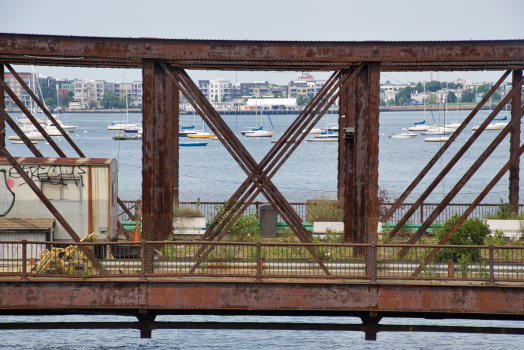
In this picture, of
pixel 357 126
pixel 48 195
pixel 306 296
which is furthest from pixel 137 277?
pixel 357 126

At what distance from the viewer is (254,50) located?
15836 millimetres

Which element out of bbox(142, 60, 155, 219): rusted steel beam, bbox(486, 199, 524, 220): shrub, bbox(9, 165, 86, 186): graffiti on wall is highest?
bbox(142, 60, 155, 219): rusted steel beam

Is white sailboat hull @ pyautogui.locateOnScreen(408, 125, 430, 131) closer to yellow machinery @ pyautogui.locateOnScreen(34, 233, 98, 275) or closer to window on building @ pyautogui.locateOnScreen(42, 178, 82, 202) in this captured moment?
window on building @ pyautogui.locateOnScreen(42, 178, 82, 202)

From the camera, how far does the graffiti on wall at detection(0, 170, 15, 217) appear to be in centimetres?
1834

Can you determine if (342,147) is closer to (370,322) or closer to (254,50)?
(254,50)

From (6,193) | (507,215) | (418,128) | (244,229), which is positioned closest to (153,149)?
(6,193)

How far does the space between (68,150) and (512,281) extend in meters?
123

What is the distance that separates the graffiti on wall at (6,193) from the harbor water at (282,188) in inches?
268

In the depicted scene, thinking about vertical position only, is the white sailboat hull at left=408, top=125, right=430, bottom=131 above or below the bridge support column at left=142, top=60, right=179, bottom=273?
above

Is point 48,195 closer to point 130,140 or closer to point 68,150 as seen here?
point 68,150

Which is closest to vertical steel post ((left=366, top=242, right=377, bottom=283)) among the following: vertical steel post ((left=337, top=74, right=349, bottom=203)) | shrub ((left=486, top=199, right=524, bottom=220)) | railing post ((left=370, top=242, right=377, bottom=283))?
railing post ((left=370, top=242, right=377, bottom=283))

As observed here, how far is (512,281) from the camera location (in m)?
14.2

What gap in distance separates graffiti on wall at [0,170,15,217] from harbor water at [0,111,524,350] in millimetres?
6801

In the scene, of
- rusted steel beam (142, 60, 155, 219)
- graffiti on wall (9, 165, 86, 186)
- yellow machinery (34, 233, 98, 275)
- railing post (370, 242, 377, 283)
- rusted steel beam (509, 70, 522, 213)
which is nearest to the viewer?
railing post (370, 242, 377, 283)
